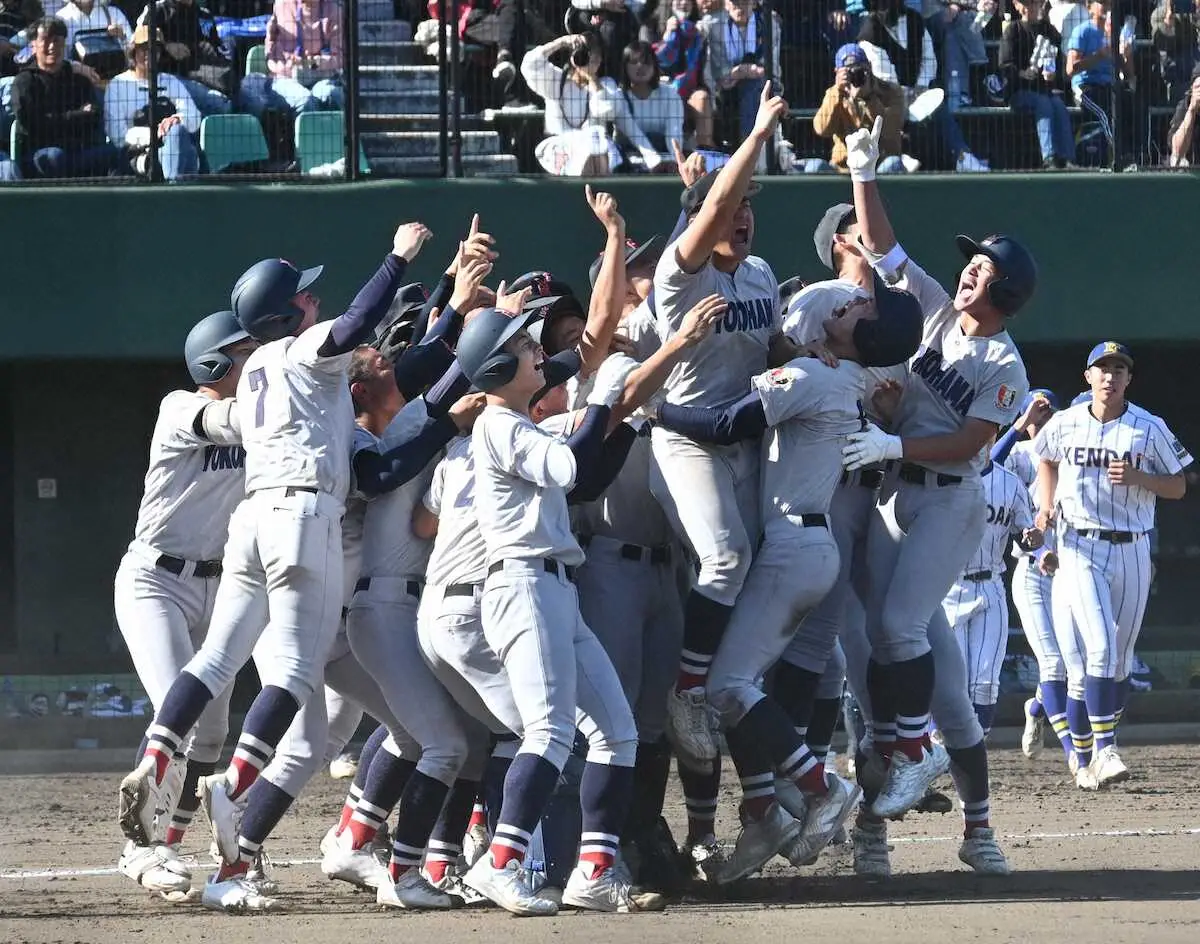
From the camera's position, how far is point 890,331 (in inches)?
243

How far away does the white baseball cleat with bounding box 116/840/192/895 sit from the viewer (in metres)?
6.07

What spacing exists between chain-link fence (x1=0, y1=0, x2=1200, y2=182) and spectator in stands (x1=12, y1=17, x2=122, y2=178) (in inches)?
0.5

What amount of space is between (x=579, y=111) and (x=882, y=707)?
6068mm

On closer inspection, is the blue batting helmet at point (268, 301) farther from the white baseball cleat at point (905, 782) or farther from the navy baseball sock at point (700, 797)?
the white baseball cleat at point (905, 782)

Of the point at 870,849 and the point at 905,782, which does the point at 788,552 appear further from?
the point at 870,849

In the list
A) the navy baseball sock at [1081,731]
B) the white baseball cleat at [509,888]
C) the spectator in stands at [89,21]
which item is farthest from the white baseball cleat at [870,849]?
the spectator in stands at [89,21]

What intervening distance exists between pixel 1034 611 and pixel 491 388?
5363 millimetres

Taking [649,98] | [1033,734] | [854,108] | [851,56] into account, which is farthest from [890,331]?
[649,98]

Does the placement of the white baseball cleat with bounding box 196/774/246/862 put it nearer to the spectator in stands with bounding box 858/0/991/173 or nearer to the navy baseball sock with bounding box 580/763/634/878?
the navy baseball sock with bounding box 580/763/634/878

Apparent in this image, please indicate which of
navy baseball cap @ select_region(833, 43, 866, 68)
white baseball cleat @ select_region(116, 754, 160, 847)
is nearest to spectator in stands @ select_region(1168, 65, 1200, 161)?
navy baseball cap @ select_region(833, 43, 866, 68)

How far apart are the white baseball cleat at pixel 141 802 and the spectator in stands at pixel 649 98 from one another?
669 centimetres

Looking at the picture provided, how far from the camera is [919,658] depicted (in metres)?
6.38

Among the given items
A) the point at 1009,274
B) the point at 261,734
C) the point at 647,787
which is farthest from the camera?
the point at 1009,274

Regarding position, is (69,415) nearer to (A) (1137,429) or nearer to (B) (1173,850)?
(A) (1137,429)
